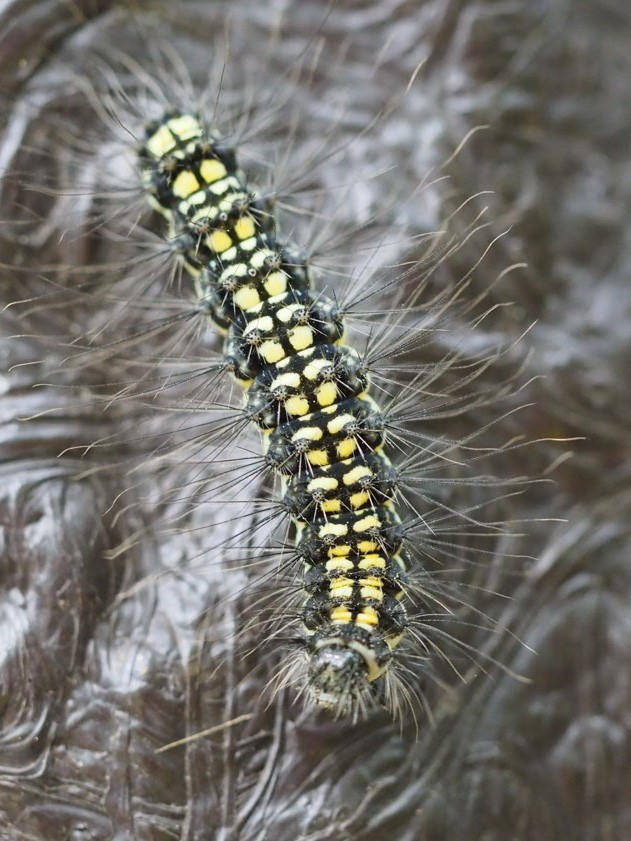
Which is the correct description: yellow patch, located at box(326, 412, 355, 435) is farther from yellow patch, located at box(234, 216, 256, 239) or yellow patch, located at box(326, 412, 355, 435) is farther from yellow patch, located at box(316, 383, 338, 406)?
yellow patch, located at box(234, 216, 256, 239)

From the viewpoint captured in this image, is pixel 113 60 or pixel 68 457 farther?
pixel 113 60

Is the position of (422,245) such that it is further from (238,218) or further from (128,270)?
(128,270)

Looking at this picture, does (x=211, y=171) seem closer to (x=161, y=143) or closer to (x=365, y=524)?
(x=161, y=143)

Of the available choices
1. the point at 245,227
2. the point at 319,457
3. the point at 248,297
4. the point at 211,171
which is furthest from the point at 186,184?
the point at 319,457

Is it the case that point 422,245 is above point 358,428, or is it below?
above

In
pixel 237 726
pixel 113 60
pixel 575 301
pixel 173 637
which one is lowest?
pixel 237 726

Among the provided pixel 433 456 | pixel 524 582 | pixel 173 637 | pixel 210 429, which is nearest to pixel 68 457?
pixel 210 429

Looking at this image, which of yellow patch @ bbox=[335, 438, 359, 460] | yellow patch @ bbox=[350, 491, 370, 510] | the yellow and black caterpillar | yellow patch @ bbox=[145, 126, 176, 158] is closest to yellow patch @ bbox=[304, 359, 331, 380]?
the yellow and black caterpillar

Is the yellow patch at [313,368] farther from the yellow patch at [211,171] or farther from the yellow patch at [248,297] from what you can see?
the yellow patch at [211,171]

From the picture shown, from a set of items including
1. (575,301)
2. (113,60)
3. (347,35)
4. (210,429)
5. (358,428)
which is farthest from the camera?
(575,301)
